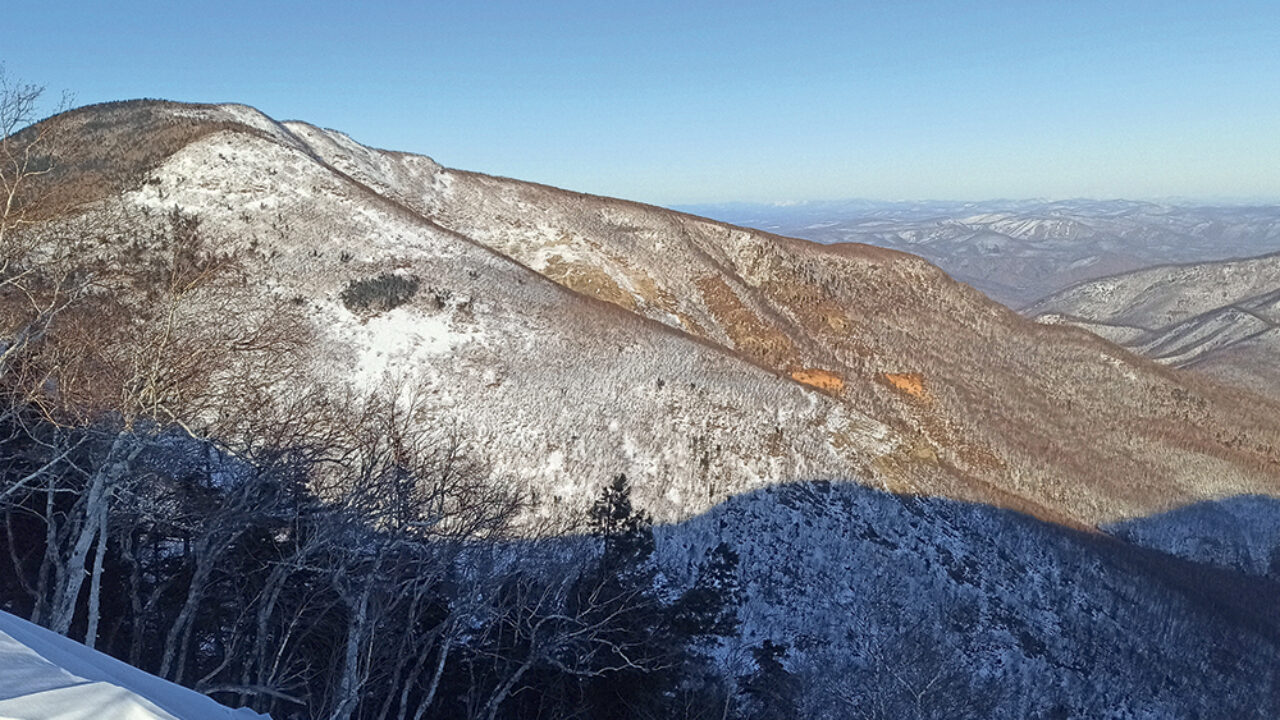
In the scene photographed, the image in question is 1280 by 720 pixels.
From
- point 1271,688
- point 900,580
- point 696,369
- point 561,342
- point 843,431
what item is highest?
point 561,342

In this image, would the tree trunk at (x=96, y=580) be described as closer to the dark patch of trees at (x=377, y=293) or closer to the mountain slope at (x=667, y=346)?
the mountain slope at (x=667, y=346)

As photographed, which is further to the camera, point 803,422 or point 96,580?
point 803,422

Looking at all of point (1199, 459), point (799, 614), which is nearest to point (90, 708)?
point (799, 614)

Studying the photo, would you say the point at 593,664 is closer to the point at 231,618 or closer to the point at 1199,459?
the point at 231,618

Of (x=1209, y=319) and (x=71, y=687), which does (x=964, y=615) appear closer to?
(x=71, y=687)

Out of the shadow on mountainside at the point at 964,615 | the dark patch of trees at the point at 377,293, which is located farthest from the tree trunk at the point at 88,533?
the dark patch of trees at the point at 377,293

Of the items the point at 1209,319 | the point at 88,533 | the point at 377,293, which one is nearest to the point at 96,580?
the point at 88,533
